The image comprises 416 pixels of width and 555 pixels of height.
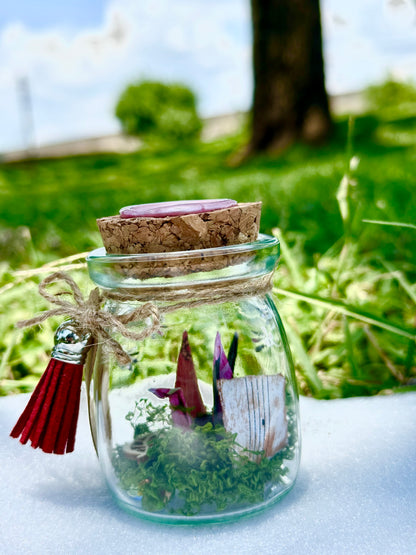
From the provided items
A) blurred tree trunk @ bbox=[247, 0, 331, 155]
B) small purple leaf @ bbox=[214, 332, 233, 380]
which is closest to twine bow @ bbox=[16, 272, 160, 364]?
small purple leaf @ bbox=[214, 332, 233, 380]

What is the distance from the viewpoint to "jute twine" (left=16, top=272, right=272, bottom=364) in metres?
0.83

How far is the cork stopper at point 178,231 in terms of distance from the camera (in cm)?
81

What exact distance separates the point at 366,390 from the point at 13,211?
2663 millimetres

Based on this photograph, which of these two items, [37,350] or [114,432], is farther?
[37,350]

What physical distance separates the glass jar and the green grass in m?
0.18

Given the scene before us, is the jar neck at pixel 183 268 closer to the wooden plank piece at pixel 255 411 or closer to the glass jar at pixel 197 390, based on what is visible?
the glass jar at pixel 197 390

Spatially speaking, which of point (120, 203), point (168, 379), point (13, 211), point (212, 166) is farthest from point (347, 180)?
point (212, 166)

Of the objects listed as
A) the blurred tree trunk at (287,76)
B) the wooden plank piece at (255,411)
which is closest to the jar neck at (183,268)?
the wooden plank piece at (255,411)

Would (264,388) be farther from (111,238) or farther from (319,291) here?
(319,291)

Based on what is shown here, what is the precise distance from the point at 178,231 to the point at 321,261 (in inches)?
54.0

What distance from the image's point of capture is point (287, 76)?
539 cm

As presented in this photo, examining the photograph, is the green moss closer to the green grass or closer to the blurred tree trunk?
the green grass

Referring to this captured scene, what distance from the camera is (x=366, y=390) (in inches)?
57.6

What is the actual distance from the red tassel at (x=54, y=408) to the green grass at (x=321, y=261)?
0.31ft
